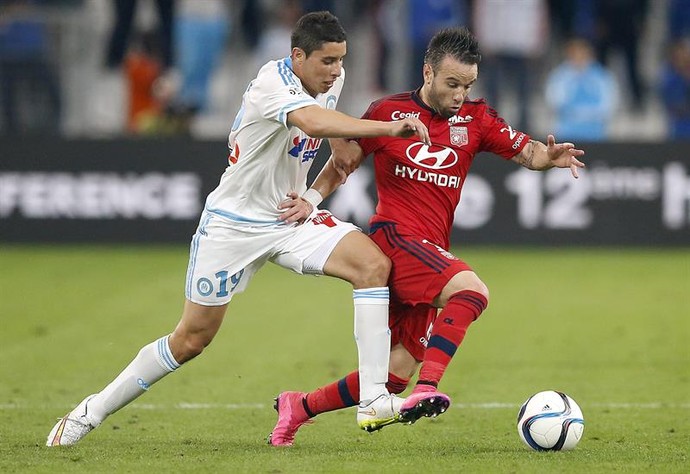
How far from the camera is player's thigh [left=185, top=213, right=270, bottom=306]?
7055 mm

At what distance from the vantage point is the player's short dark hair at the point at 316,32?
6895mm

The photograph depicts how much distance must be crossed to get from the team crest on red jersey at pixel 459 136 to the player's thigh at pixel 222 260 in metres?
1.10

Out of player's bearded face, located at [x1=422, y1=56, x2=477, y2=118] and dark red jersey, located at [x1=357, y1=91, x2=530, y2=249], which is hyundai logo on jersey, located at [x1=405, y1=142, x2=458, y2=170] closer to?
dark red jersey, located at [x1=357, y1=91, x2=530, y2=249]

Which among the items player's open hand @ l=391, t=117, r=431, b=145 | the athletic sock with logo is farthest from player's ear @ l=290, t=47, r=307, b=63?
the athletic sock with logo

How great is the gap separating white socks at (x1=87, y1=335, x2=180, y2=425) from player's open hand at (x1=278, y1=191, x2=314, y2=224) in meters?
0.95

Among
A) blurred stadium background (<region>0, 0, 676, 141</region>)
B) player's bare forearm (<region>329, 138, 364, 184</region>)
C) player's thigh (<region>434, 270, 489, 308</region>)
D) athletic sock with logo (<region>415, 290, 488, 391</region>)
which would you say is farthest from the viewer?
blurred stadium background (<region>0, 0, 676, 141</region>)

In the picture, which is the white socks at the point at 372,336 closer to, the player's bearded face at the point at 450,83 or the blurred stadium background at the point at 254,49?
the player's bearded face at the point at 450,83

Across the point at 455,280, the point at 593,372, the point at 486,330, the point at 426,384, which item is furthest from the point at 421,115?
the point at 486,330

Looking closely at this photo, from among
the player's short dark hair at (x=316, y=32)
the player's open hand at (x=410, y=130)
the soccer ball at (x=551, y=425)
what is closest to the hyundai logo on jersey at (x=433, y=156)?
the player's short dark hair at (x=316, y=32)

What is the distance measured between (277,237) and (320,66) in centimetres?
96

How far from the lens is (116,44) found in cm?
1884

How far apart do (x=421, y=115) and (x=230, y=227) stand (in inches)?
48.3

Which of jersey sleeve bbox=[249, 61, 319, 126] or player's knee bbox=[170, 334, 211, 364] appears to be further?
player's knee bbox=[170, 334, 211, 364]

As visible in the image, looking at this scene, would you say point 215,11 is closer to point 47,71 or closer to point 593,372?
point 47,71
